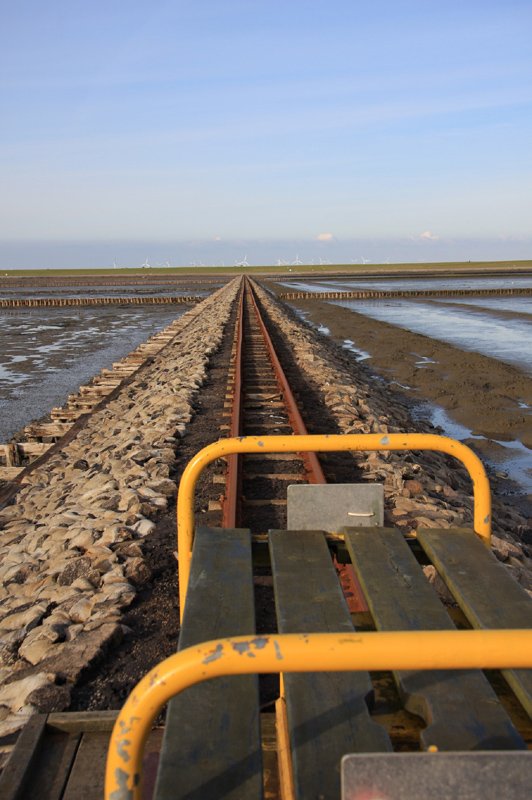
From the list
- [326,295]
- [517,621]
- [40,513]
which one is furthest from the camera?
[326,295]

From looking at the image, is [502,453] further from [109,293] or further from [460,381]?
[109,293]

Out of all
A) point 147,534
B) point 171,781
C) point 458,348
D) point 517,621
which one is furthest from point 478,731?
point 458,348

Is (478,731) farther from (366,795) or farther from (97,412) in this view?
(97,412)

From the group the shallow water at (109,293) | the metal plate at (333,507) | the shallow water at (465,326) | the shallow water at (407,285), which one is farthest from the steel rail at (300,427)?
the shallow water at (407,285)

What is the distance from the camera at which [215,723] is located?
6.00 ft

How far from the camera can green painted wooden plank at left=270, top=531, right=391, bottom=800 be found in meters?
1.67

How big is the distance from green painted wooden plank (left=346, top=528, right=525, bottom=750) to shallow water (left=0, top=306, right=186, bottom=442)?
1106 cm

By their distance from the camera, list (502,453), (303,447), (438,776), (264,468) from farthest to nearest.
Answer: (502,453) → (264,468) → (303,447) → (438,776)

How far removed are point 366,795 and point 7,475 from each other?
839 centimetres

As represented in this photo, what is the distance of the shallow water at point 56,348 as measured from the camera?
16092 mm

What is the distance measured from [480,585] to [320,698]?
943 mm

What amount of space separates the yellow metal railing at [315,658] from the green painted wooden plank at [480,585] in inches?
24.9

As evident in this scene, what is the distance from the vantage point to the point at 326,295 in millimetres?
57281

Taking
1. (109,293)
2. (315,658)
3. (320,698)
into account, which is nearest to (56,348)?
(320,698)
